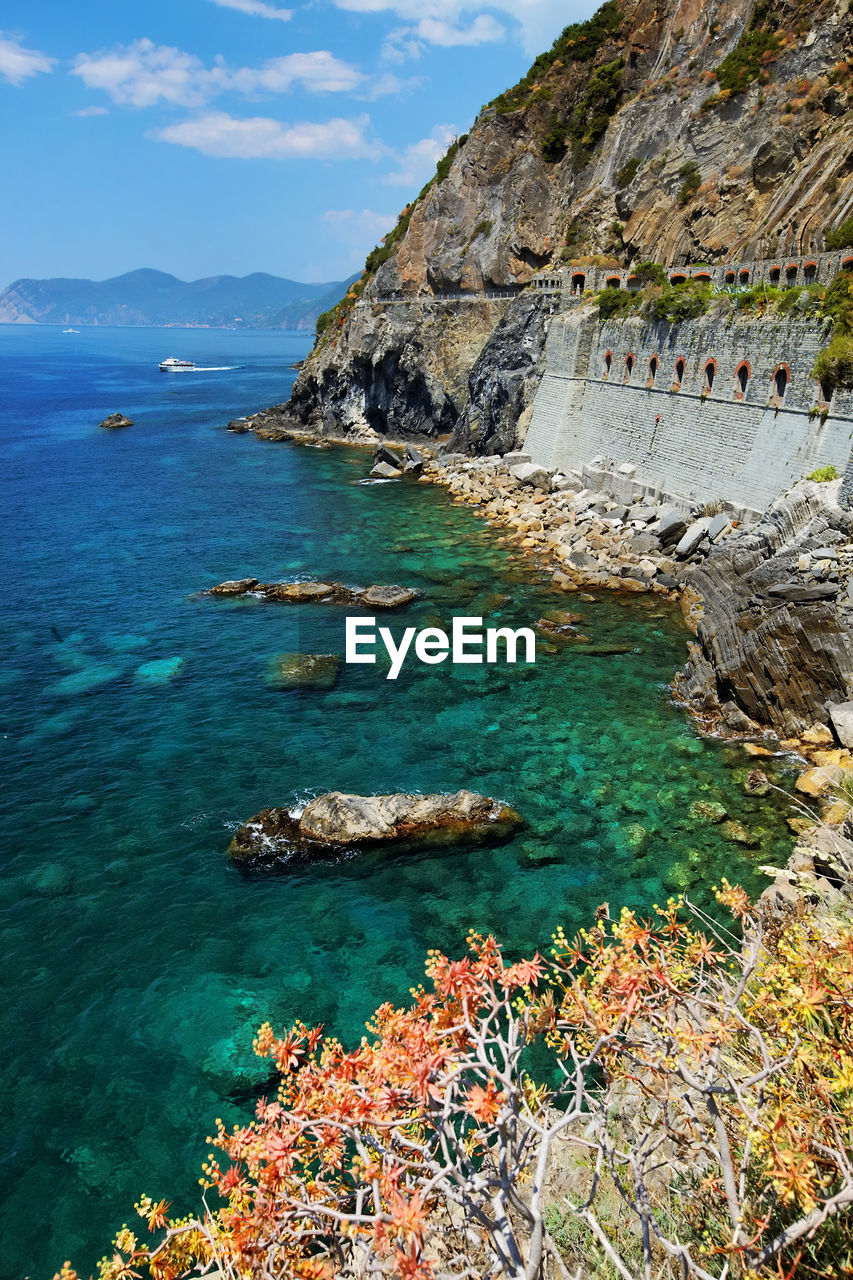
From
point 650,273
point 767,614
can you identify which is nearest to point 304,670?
point 767,614

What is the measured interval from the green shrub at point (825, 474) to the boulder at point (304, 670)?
1741 cm

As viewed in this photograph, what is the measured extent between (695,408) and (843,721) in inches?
772

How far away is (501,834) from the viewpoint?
17250 mm

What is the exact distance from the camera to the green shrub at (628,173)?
5560 centimetres

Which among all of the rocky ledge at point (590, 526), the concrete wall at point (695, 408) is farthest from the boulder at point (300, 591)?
the concrete wall at point (695, 408)

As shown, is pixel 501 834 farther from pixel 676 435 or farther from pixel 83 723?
pixel 676 435

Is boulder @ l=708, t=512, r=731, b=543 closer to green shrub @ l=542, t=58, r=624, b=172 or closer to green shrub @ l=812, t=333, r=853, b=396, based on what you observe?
green shrub @ l=812, t=333, r=853, b=396

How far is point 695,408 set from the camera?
34188mm

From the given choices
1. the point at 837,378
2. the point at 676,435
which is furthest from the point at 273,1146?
the point at 676,435

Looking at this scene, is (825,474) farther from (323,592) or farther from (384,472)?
(384,472)

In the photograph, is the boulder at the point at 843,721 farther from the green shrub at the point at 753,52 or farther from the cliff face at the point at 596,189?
the green shrub at the point at 753,52

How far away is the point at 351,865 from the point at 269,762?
4888mm

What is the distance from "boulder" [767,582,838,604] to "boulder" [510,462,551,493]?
24369 mm

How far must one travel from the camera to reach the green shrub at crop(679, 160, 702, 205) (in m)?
50.3
